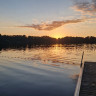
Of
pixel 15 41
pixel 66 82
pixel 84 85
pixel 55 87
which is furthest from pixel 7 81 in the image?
pixel 15 41

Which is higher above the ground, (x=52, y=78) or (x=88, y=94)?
(x=88, y=94)

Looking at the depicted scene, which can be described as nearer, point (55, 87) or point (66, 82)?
point (55, 87)

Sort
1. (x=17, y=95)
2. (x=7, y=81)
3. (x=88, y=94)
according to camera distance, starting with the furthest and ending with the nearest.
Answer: (x=7, y=81) → (x=17, y=95) → (x=88, y=94)

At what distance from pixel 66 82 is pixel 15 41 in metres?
186

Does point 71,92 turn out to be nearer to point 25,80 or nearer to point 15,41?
point 25,80

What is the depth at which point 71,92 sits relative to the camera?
1703 centimetres

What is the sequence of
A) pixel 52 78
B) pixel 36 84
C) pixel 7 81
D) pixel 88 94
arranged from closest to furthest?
pixel 88 94 < pixel 36 84 < pixel 7 81 < pixel 52 78

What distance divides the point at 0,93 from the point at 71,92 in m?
8.84

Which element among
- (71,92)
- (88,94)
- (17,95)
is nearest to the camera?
(88,94)

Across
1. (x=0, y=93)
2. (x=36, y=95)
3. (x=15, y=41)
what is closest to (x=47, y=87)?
(x=36, y=95)

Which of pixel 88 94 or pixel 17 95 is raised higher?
pixel 88 94

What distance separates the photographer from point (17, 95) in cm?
1569

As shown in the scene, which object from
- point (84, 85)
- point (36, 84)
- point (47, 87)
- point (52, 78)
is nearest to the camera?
point (84, 85)

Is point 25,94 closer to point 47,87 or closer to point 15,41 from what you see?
point 47,87
